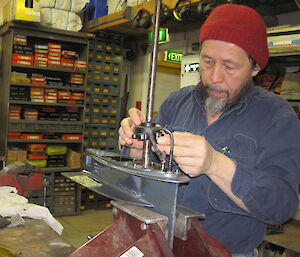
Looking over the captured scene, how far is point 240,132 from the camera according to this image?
3.97 ft

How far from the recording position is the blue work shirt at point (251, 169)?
100cm

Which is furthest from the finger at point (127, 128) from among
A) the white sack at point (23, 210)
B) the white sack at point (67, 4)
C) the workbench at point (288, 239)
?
the white sack at point (67, 4)

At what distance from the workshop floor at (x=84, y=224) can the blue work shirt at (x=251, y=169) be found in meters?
2.76

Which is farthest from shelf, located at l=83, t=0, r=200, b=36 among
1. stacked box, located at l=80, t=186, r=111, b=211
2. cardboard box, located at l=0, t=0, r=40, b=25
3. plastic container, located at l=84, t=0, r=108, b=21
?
stacked box, located at l=80, t=186, r=111, b=211

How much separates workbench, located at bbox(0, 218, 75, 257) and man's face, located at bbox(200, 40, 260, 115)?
0.75 m

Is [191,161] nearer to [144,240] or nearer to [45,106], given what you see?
[144,240]

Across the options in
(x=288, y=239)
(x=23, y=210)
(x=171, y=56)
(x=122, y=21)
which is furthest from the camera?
(x=171, y=56)

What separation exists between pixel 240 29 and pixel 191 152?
47 centimetres

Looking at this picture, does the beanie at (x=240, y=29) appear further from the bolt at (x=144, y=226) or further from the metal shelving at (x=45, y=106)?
the metal shelving at (x=45, y=106)

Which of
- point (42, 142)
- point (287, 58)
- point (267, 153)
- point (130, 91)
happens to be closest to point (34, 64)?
point (42, 142)

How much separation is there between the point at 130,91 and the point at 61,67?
1.33 m

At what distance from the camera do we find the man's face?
47.7 inches

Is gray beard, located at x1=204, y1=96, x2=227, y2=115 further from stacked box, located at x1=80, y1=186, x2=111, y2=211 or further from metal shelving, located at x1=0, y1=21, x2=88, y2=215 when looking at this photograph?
stacked box, located at x1=80, y1=186, x2=111, y2=211

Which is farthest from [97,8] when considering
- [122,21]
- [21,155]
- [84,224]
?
[84,224]
